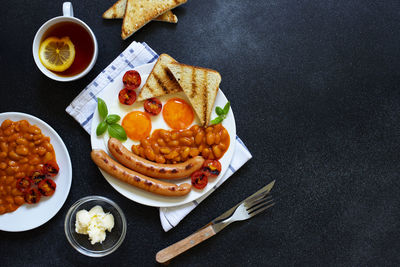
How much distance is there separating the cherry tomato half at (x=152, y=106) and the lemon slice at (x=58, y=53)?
0.59 m

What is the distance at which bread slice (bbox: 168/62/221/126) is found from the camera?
247cm

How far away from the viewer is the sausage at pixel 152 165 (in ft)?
7.77

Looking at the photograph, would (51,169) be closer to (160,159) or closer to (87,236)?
Result: (87,236)

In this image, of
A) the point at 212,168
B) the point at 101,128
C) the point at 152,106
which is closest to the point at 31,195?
the point at 101,128

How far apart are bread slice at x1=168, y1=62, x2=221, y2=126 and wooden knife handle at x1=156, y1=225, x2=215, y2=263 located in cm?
78

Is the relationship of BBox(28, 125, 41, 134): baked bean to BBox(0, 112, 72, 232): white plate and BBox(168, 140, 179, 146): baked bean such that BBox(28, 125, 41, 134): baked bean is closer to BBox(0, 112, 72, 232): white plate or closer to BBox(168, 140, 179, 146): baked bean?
BBox(0, 112, 72, 232): white plate

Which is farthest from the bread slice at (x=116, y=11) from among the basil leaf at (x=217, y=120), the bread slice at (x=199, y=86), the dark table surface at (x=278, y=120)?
the basil leaf at (x=217, y=120)

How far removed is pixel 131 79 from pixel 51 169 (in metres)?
0.83

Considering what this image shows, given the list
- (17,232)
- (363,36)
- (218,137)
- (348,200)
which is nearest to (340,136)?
(348,200)

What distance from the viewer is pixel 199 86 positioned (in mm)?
2480

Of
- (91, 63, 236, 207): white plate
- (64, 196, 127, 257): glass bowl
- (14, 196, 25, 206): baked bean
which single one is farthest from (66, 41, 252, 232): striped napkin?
(14, 196, 25, 206): baked bean

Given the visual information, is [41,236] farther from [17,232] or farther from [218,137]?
[218,137]

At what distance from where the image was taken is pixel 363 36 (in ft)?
9.02

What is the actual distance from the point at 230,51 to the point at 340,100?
0.93 m
